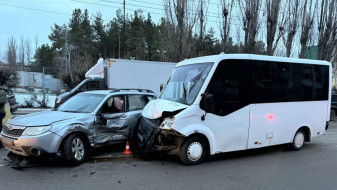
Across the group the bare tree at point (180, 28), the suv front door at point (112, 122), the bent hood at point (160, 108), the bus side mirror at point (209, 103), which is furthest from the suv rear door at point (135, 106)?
the bare tree at point (180, 28)

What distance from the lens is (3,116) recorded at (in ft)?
22.9

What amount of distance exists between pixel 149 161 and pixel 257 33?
16459 mm

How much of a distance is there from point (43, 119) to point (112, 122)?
155 centimetres

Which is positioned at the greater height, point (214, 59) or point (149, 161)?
point (214, 59)

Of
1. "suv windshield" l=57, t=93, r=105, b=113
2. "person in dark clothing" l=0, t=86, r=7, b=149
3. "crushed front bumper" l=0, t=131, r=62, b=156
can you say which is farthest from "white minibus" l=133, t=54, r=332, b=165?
"person in dark clothing" l=0, t=86, r=7, b=149

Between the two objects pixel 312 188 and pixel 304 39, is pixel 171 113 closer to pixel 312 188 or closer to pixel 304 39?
pixel 312 188

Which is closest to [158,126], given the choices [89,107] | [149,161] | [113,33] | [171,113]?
[171,113]

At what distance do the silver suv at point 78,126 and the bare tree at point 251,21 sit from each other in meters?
14.5

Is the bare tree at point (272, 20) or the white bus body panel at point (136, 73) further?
the bare tree at point (272, 20)

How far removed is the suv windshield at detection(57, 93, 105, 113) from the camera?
6.06 m

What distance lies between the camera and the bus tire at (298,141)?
705 centimetres

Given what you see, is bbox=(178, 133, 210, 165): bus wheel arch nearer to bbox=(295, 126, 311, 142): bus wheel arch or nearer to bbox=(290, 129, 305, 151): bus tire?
bbox=(290, 129, 305, 151): bus tire

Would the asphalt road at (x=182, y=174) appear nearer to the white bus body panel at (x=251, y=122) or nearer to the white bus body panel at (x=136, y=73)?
the white bus body panel at (x=251, y=122)

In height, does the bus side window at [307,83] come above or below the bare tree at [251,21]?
below
